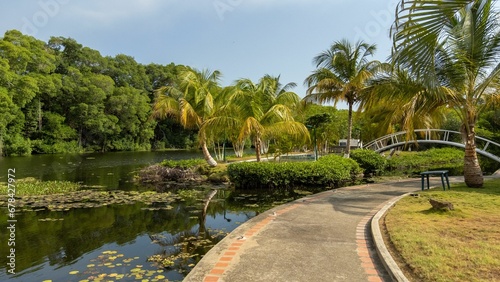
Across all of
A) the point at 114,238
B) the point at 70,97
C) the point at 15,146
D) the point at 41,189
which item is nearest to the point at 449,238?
the point at 114,238

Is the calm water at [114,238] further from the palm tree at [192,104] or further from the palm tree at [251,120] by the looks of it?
the palm tree at [192,104]

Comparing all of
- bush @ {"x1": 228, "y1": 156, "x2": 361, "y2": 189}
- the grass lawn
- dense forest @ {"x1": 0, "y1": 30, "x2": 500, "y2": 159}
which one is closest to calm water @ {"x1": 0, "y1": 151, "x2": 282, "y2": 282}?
bush @ {"x1": 228, "y1": 156, "x2": 361, "y2": 189}

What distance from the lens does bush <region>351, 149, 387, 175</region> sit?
20141mm

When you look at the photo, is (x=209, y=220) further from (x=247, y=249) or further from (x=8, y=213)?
(x=8, y=213)

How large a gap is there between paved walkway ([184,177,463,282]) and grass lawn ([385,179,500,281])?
1.58 feet

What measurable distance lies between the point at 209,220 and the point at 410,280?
6036mm

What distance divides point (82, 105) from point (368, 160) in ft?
130

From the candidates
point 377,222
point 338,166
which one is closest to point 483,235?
point 377,222

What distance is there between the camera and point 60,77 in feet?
146

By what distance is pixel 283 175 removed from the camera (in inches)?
566

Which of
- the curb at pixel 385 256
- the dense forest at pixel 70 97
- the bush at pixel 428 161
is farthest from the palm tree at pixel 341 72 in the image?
the dense forest at pixel 70 97

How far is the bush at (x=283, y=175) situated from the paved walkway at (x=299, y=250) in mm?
5387

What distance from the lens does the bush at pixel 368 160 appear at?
20141 millimetres

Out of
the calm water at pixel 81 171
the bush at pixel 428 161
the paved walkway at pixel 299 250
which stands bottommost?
the paved walkway at pixel 299 250
